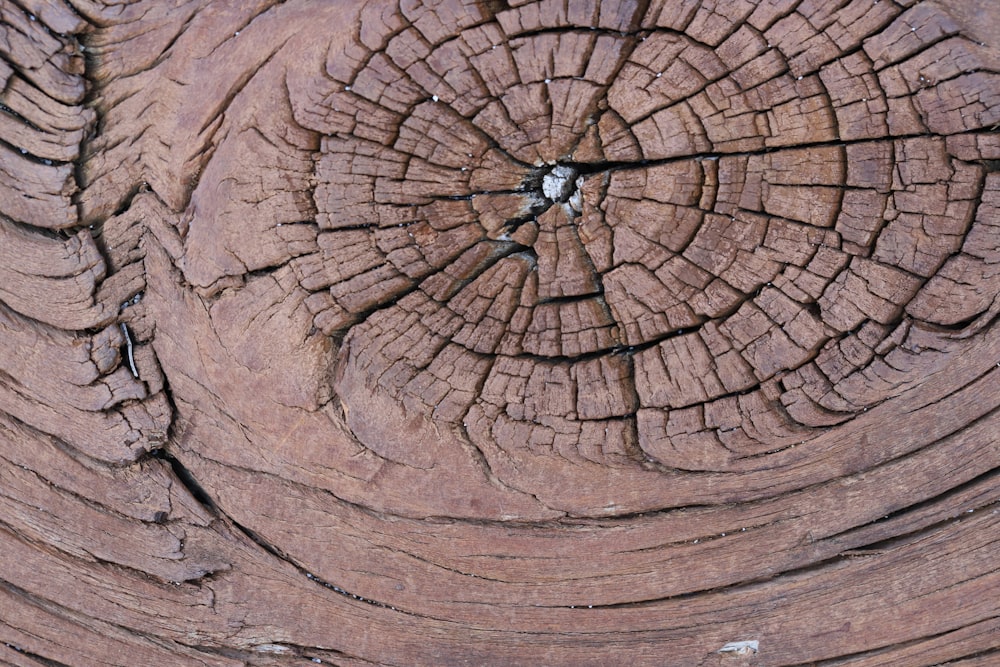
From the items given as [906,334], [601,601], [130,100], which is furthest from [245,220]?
[906,334]

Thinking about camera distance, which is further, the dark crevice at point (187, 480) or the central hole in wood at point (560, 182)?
the dark crevice at point (187, 480)

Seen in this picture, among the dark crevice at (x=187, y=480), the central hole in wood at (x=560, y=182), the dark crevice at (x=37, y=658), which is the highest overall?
Result: the central hole in wood at (x=560, y=182)

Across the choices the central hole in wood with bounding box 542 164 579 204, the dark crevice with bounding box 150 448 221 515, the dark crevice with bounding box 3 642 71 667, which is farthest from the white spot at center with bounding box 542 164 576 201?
the dark crevice with bounding box 3 642 71 667

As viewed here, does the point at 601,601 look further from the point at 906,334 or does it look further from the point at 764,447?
the point at 906,334

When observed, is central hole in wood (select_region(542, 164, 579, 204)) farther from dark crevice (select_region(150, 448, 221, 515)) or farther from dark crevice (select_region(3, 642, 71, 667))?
dark crevice (select_region(3, 642, 71, 667))

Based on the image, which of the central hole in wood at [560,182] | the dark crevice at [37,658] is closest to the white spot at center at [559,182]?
the central hole in wood at [560,182]

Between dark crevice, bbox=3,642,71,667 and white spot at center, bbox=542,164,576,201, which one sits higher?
white spot at center, bbox=542,164,576,201

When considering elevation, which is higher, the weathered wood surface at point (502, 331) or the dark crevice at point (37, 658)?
the weathered wood surface at point (502, 331)

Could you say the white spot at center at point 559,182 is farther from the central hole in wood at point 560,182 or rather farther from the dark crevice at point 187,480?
the dark crevice at point 187,480
